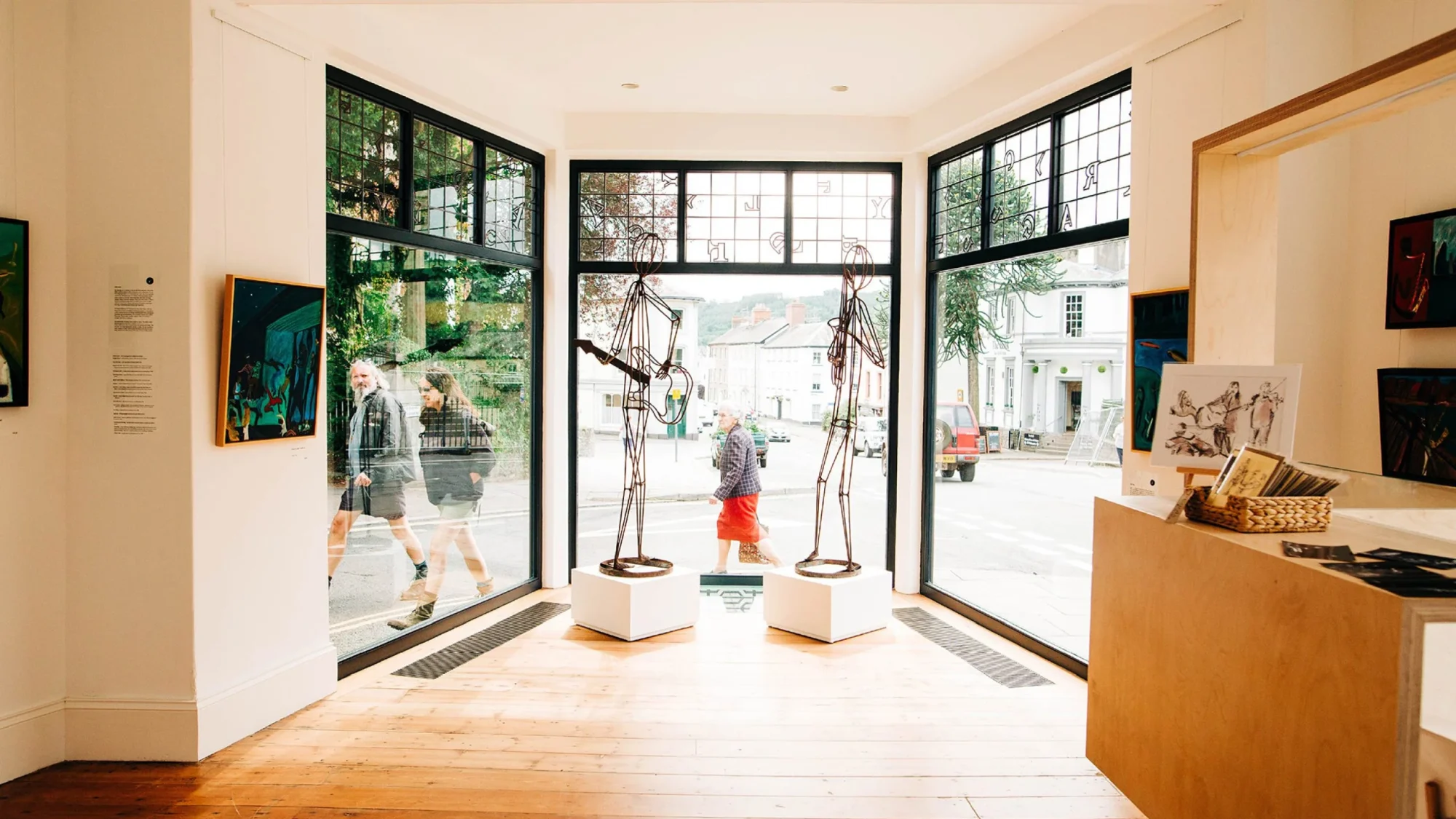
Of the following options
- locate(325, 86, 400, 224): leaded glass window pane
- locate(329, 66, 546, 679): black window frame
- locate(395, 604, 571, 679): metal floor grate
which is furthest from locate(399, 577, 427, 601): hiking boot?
locate(325, 86, 400, 224): leaded glass window pane

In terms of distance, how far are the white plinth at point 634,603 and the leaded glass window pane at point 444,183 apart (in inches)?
89.8

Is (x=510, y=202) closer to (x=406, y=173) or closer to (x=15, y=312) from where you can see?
(x=406, y=173)

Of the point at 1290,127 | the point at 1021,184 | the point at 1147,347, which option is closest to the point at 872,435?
the point at 1021,184

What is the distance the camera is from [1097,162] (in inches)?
167

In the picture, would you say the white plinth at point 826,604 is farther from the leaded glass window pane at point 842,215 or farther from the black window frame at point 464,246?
the leaded glass window pane at point 842,215

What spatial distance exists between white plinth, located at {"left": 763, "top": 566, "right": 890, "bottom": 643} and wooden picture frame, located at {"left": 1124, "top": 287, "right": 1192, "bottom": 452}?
175 cm

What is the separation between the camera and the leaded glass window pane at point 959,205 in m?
5.22

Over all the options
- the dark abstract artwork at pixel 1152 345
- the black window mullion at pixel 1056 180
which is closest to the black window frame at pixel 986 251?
the black window mullion at pixel 1056 180

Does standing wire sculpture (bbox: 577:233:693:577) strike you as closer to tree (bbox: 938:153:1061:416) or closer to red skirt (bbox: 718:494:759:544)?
red skirt (bbox: 718:494:759:544)

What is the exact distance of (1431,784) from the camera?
1.61 meters

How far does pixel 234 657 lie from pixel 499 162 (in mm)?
3364

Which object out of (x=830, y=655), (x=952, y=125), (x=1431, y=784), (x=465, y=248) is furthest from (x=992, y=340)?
(x=1431, y=784)

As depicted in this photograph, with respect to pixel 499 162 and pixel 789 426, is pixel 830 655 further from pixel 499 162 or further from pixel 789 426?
pixel 499 162

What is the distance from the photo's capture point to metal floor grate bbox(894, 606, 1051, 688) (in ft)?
13.7
